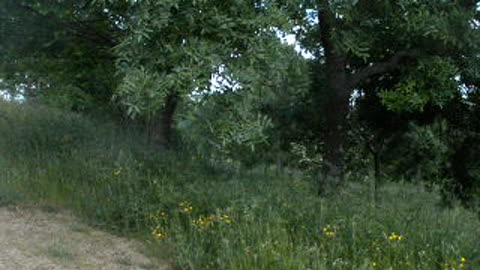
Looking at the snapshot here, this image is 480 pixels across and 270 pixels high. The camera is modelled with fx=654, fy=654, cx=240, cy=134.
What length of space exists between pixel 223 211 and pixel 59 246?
62.8 inches

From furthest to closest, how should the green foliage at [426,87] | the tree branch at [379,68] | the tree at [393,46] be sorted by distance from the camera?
the tree branch at [379,68] < the green foliage at [426,87] < the tree at [393,46]

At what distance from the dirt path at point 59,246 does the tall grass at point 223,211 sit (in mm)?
284

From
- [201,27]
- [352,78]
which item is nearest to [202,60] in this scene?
[201,27]

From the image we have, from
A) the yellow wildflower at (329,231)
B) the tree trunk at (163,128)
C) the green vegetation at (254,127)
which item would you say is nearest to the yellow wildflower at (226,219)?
the green vegetation at (254,127)

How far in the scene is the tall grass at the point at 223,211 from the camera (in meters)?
5.39

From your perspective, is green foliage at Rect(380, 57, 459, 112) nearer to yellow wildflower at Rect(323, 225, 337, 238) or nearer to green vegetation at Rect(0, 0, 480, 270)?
green vegetation at Rect(0, 0, 480, 270)

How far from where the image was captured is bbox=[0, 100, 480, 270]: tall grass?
5391 millimetres

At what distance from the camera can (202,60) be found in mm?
5922

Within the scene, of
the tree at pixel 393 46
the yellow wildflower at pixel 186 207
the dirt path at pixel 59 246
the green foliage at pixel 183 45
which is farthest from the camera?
the tree at pixel 393 46

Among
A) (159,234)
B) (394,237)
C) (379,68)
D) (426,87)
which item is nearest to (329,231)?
(394,237)

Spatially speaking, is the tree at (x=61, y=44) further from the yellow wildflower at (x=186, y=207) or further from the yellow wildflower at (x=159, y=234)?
the yellow wildflower at (x=159, y=234)

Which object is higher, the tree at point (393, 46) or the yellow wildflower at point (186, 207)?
the tree at point (393, 46)

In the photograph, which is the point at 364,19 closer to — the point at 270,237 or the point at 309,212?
the point at 309,212

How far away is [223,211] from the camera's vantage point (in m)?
6.48
